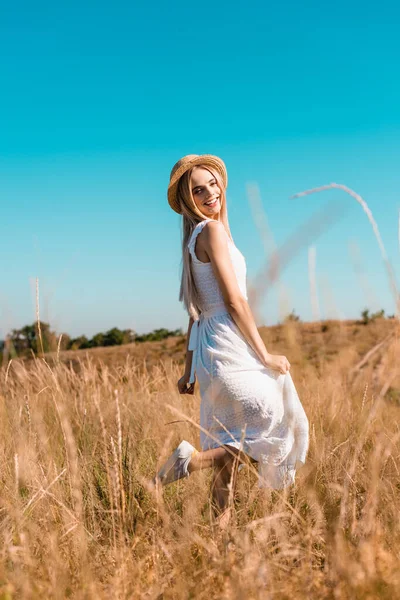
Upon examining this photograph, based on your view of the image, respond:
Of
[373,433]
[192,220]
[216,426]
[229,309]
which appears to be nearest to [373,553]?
[216,426]

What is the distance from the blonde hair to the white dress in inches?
1.8

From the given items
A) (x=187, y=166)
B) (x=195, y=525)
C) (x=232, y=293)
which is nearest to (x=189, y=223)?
(x=187, y=166)

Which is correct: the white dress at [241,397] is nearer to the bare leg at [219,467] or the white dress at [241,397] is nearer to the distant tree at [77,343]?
the bare leg at [219,467]

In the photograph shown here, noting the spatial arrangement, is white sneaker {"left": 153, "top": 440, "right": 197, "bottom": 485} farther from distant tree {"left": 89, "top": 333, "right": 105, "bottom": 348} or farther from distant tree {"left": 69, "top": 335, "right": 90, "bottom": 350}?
distant tree {"left": 89, "top": 333, "right": 105, "bottom": 348}

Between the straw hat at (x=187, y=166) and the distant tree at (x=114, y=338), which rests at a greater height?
the straw hat at (x=187, y=166)

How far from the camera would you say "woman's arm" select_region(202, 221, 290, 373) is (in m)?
2.45

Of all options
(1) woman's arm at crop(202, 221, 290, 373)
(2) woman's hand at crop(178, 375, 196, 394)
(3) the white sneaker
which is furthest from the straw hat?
(3) the white sneaker

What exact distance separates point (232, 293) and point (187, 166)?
70 cm

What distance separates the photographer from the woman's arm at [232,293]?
2453mm

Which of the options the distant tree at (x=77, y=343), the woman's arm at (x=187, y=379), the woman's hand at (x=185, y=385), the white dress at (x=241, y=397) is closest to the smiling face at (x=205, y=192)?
the white dress at (x=241, y=397)

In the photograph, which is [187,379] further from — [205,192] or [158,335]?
[158,335]

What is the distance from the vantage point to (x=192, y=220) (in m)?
2.74

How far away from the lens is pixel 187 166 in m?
2.73

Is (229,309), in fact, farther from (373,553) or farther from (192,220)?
(373,553)
